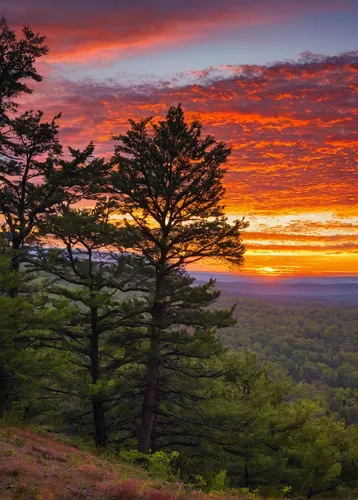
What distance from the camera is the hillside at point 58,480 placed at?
26.3ft

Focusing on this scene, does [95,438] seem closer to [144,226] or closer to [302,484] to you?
[144,226]

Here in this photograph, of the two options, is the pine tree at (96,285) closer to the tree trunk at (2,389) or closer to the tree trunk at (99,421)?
the tree trunk at (99,421)

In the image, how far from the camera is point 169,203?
61.3ft

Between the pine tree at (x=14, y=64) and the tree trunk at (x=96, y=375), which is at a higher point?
the pine tree at (x=14, y=64)

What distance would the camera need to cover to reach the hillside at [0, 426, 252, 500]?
8023 mm

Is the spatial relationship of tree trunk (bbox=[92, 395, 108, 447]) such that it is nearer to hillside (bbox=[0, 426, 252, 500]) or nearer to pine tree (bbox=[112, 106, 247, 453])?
pine tree (bbox=[112, 106, 247, 453])

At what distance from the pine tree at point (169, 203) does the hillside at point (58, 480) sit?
7639mm

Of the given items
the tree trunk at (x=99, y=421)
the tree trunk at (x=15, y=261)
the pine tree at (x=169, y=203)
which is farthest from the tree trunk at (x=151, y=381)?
the tree trunk at (x=15, y=261)

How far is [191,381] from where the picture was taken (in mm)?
19609

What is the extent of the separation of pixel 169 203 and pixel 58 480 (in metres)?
12.4

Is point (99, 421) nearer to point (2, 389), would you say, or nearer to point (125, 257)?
point (2, 389)

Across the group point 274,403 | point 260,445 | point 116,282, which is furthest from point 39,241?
point 274,403

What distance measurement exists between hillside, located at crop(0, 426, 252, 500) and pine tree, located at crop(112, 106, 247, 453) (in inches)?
301

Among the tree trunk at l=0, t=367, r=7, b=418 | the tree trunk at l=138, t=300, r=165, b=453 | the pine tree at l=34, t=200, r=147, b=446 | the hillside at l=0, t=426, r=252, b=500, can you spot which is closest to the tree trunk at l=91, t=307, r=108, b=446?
the pine tree at l=34, t=200, r=147, b=446
